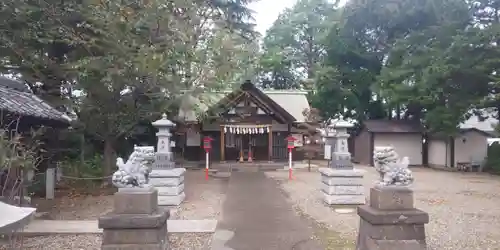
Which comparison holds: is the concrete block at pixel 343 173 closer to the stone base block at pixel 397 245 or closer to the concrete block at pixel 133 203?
the stone base block at pixel 397 245

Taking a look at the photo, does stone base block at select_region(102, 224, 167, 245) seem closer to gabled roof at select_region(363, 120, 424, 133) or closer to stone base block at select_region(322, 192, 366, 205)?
stone base block at select_region(322, 192, 366, 205)

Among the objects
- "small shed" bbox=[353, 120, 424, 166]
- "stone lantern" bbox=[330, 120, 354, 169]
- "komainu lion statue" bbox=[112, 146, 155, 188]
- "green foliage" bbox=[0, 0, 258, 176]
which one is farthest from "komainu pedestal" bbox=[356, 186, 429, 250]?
"small shed" bbox=[353, 120, 424, 166]

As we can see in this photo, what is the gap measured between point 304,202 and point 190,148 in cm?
1482

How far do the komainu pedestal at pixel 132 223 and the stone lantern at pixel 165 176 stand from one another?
543 centimetres

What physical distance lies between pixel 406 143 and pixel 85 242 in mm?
22513

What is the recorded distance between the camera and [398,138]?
26.2 m

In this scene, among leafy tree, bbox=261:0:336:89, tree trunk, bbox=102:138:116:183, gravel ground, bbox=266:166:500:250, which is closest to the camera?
gravel ground, bbox=266:166:500:250

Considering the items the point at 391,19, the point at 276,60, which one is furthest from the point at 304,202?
the point at 276,60

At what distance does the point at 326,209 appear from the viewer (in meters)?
11.0

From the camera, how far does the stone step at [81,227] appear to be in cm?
830

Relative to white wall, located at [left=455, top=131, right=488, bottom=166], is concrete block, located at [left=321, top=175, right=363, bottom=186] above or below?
below

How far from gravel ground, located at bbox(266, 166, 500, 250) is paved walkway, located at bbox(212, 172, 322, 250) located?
1.70 feet

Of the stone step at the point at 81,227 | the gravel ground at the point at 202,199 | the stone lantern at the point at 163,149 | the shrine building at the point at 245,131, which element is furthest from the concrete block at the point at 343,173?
the shrine building at the point at 245,131

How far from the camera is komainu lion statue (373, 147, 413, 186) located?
20.9ft
